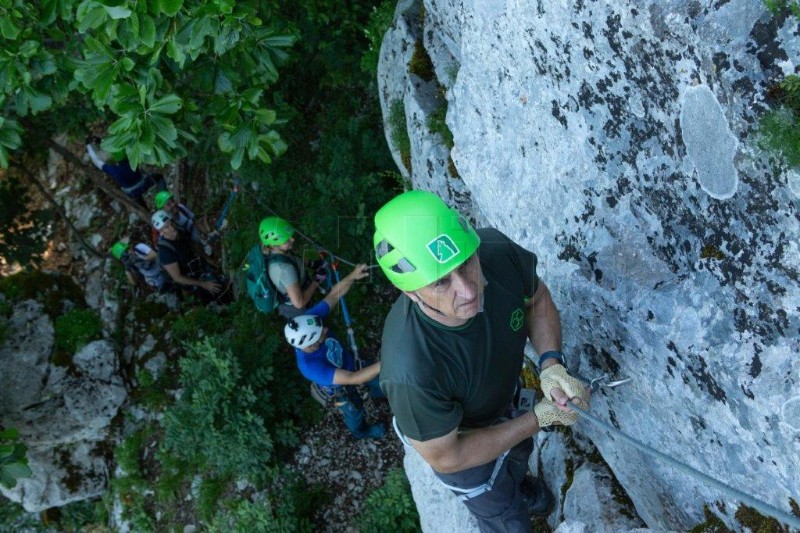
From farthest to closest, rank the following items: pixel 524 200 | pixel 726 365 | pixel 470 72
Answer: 1. pixel 470 72
2. pixel 524 200
3. pixel 726 365

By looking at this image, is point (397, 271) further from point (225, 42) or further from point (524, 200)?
point (225, 42)

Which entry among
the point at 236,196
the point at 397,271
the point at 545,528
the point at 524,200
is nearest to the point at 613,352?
the point at 524,200

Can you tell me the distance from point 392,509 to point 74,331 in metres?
6.64

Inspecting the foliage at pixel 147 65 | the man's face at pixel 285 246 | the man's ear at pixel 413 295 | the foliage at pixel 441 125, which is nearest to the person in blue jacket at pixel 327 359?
the man's face at pixel 285 246

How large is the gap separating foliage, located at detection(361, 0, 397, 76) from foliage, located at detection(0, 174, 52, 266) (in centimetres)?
653

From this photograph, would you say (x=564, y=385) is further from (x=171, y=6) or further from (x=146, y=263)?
(x=146, y=263)

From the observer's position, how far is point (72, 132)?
36.0 feet

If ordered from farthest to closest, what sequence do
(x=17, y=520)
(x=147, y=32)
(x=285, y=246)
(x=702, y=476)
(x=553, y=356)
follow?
1. (x=17, y=520)
2. (x=285, y=246)
3. (x=147, y=32)
4. (x=553, y=356)
5. (x=702, y=476)

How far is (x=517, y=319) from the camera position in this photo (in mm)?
3957

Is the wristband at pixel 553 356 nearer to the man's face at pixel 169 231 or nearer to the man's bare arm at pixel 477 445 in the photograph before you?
the man's bare arm at pixel 477 445

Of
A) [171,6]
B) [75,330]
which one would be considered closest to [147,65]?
[171,6]

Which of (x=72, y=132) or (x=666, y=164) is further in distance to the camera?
(x=72, y=132)

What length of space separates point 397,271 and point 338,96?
793 centimetres

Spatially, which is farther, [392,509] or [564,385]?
[392,509]
